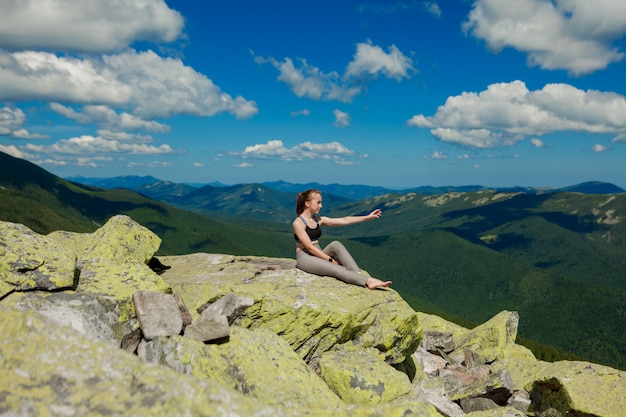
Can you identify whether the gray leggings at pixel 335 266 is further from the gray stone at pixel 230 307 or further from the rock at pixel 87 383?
the rock at pixel 87 383

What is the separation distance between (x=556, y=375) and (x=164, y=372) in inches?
847

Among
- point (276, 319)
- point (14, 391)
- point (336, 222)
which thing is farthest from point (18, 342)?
point (336, 222)

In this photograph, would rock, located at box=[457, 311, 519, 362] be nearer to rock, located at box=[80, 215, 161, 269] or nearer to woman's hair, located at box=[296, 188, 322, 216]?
woman's hair, located at box=[296, 188, 322, 216]

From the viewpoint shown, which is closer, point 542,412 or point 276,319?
point 276,319

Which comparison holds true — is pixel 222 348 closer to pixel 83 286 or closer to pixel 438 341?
pixel 83 286

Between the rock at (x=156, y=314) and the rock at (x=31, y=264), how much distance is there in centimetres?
257

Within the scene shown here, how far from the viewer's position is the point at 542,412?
1908 cm

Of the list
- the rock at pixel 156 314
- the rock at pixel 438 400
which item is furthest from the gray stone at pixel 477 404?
the rock at pixel 156 314

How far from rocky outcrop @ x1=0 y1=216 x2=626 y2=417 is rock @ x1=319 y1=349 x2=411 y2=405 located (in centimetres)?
5

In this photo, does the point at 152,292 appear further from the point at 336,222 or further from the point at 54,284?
the point at 336,222

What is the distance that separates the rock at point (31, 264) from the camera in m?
11.6

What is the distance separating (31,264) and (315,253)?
38.6 feet

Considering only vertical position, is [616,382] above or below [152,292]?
below

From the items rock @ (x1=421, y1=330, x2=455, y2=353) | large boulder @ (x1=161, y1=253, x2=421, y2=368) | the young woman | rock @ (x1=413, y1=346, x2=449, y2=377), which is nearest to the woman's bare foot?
the young woman
